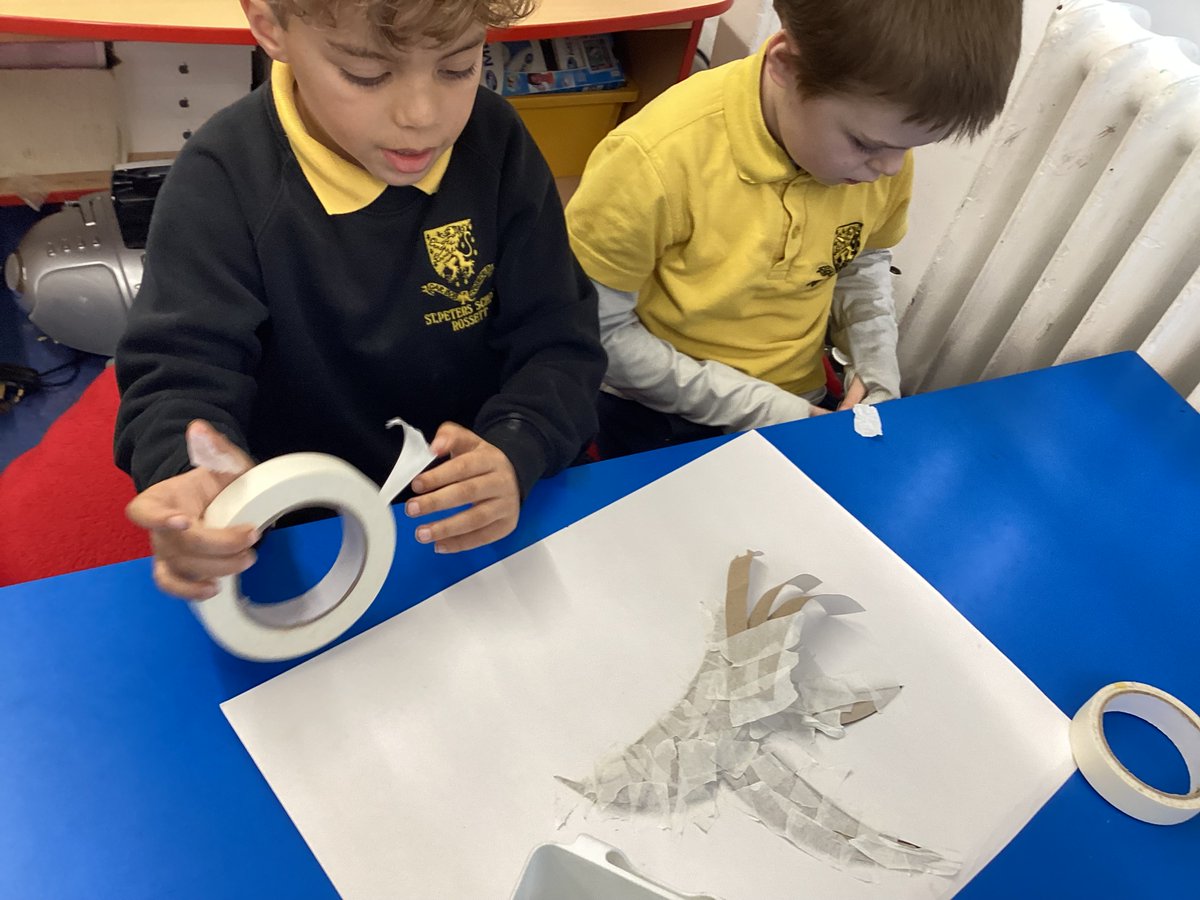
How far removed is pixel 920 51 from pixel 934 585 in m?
0.40

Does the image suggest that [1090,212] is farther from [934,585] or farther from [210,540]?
[210,540]

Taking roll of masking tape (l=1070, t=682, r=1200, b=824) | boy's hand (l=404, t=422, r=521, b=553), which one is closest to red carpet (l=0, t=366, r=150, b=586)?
boy's hand (l=404, t=422, r=521, b=553)

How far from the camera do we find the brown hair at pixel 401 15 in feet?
1.67

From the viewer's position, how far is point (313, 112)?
0.61 metres

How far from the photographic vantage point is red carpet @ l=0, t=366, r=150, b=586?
0.80 metres

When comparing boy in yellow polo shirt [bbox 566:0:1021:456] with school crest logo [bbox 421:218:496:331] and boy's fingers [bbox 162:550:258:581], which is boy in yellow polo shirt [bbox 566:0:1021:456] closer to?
school crest logo [bbox 421:218:496:331]

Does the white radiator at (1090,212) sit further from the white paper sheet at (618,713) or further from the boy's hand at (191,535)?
the boy's hand at (191,535)

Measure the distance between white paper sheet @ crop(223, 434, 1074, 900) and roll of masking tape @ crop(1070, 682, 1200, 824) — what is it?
2cm

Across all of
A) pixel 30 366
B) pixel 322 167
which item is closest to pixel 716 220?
pixel 322 167

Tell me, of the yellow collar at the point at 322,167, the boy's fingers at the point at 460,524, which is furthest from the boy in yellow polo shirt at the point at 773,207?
the boy's fingers at the point at 460,524

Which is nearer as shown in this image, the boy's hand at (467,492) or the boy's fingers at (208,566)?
the boy's fingers at (208,566)

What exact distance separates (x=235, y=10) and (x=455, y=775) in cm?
110

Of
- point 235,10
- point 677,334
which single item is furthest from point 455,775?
point 235,10

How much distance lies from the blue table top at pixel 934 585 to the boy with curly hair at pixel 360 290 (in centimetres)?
8
